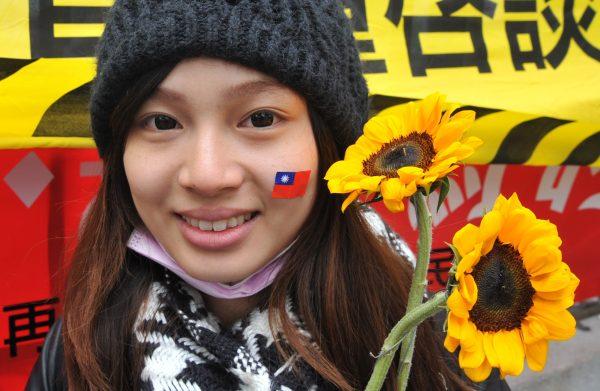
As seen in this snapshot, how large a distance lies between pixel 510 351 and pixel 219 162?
1.75 ft

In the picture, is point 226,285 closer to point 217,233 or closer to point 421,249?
point 217,233

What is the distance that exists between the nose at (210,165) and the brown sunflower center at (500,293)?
479mm

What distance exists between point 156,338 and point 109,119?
413mm

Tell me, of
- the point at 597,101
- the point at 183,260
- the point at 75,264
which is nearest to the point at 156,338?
the point at 183,260

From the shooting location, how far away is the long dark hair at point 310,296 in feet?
3.46

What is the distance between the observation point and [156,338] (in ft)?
3.51

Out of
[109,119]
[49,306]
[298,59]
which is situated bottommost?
[49,306]

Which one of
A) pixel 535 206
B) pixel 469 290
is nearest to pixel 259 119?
pixel 469 290

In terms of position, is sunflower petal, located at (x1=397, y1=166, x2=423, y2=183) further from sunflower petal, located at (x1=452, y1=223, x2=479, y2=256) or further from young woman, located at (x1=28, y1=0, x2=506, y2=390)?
young woman, located at (x1=28, y1=0, x2=506, y2=390)

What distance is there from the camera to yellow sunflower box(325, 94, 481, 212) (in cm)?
55

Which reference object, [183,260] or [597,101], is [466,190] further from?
[183,260]

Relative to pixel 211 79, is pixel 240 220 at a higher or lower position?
lower

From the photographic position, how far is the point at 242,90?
36.5 inches

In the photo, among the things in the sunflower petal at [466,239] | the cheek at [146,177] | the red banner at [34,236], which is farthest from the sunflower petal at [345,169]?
the red banner at [34,236]
